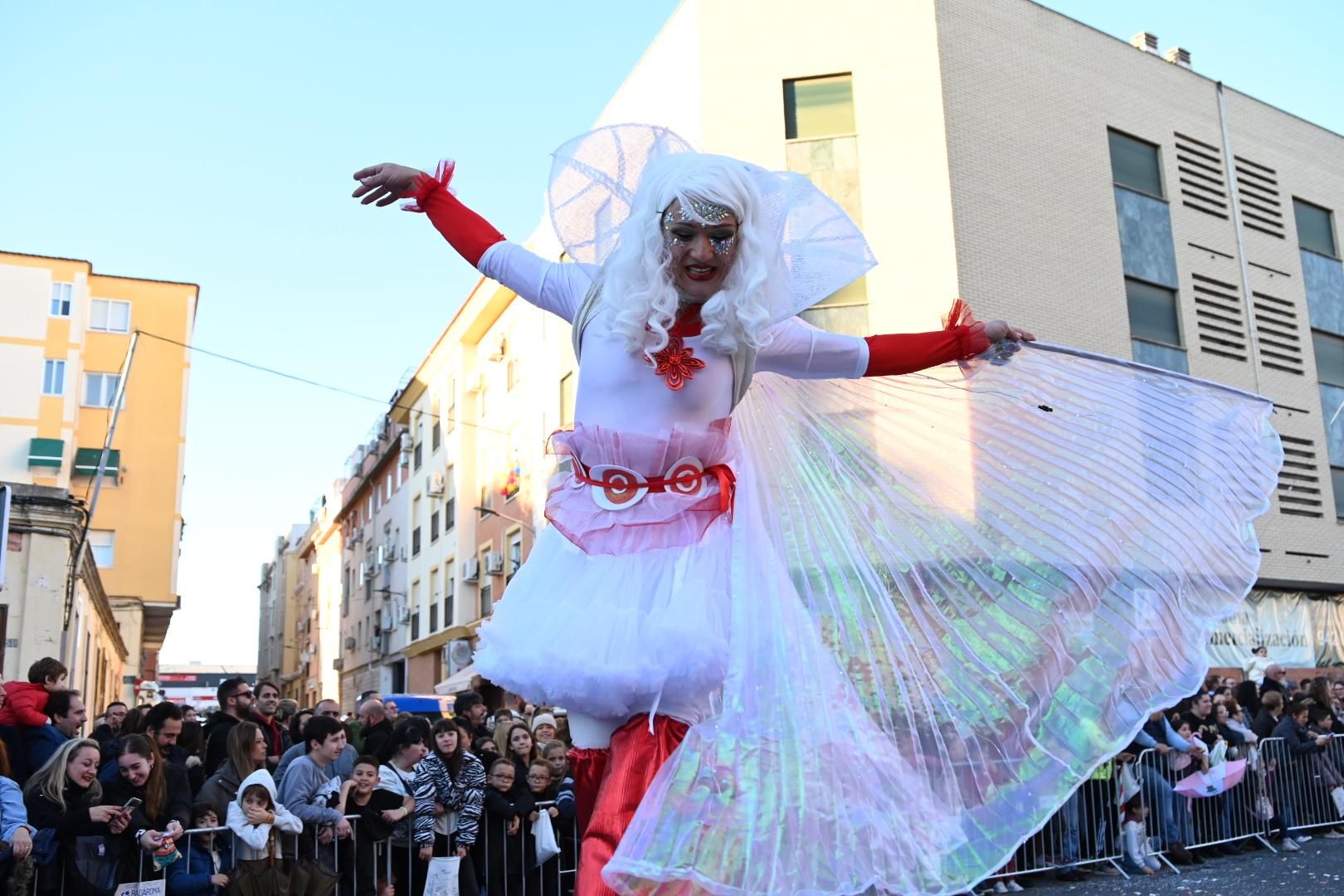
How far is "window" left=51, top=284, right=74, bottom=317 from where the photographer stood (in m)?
31.1

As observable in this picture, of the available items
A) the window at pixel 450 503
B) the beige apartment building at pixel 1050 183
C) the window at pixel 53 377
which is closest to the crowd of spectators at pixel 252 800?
the beige apartment building at pixel 1050 183

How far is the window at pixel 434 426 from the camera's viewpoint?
108 feet

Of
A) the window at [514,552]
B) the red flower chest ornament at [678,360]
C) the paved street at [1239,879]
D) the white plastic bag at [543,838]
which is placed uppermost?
the window at [514,552]

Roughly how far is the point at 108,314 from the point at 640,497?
3297 cm

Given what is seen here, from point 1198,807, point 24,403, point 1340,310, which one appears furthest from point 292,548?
point 1198,807

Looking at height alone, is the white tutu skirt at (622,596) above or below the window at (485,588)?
below

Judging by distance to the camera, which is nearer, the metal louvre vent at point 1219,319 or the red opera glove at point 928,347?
the red opera glove at point 928,347

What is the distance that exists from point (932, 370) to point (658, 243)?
1.02 m

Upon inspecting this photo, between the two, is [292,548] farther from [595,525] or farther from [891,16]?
[595,525]

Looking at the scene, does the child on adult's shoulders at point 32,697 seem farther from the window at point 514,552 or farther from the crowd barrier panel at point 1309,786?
the window at point 514,552

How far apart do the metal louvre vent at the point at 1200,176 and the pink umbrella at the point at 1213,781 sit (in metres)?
12.5

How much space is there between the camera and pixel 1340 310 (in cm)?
2138

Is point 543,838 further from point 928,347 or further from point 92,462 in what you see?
point 92,462

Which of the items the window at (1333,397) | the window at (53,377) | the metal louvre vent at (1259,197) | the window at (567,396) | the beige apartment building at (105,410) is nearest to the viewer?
the window at (1333,397)
